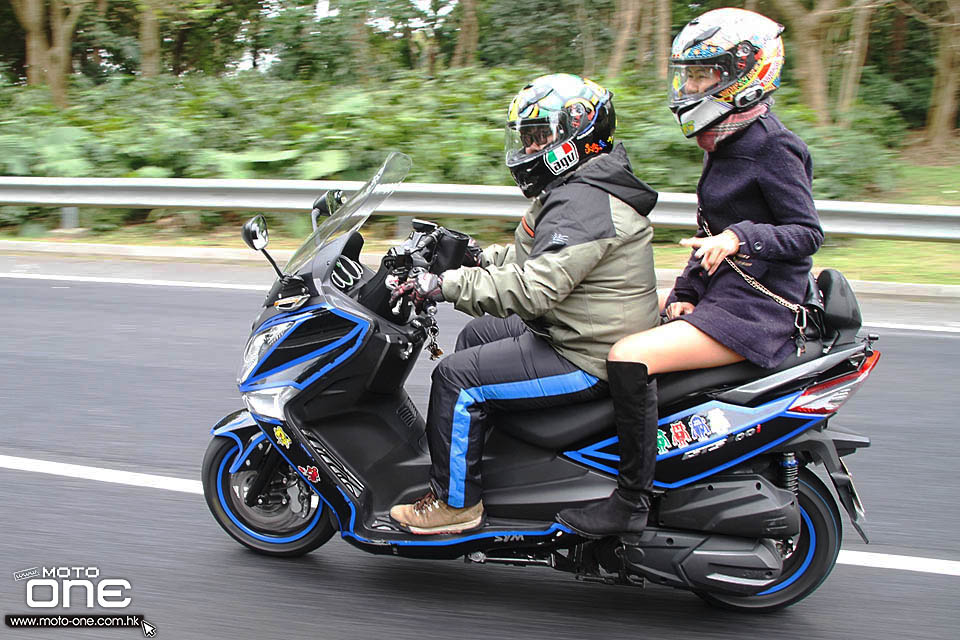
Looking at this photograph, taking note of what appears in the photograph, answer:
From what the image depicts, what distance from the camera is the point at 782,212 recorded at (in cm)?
301

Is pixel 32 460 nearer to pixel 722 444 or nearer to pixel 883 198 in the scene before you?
pixel 722 444

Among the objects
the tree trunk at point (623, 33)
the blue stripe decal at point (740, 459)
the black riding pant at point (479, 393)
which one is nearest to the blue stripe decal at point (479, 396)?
the black riding pant at point (479, 393)

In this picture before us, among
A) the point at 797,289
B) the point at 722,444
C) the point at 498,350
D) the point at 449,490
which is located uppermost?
the point at 797,289

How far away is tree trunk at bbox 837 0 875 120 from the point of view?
1334cm

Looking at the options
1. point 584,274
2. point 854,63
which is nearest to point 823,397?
point 584,274

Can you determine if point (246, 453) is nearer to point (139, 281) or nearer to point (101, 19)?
point (139, 281)

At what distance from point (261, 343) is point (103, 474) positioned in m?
1.43

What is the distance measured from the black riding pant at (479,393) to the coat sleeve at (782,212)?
2.20 ft

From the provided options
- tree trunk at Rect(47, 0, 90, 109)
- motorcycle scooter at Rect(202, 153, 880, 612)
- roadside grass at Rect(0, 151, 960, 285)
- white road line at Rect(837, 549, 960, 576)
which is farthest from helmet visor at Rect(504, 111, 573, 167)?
tree trunk at Rect(47, 0, 90, 109)

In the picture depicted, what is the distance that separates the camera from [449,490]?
130 inches

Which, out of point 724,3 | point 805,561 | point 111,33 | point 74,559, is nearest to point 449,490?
point 805,561

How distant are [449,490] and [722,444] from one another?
93 centimetres

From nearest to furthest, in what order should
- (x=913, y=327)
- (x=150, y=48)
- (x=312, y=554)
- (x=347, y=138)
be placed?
1. (x=312, y=554)
2. (x=913, y=327)
3. (x=347, y=138)
4. (x=150, y=48)

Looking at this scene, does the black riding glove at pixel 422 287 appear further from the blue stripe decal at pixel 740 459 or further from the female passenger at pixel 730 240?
the blue stripe decal at pixel 740 459
